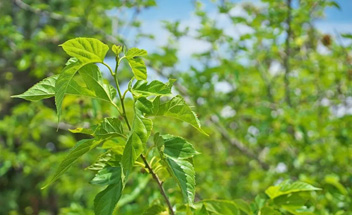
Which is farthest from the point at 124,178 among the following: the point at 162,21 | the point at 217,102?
the point at 162,21

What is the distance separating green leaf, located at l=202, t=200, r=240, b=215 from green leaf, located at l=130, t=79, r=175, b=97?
1.12ft

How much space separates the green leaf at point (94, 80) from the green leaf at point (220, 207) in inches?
15.2

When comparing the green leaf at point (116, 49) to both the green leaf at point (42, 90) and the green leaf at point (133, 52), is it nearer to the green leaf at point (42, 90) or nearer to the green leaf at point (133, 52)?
the green leaf at point (133, 52)

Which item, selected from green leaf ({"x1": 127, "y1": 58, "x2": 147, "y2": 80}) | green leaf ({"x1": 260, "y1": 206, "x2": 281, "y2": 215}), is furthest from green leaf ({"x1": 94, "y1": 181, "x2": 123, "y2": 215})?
green leaf ({"x1": 260, "y1": 206, "x2": 281, "y2": 215})

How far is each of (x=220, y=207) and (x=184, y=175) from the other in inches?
10.0

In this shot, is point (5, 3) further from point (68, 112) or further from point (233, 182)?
point (68, 112)

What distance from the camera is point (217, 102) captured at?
421cm

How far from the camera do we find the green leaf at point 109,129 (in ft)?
2.98

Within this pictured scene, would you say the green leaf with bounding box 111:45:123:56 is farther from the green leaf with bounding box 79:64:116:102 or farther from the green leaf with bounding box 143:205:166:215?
the green leaf with bounding box 143:205:166:215

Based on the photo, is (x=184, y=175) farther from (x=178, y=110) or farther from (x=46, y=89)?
(x=46, y=89)

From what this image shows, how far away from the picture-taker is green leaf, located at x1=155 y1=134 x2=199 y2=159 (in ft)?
3.00

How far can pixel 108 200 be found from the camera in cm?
85

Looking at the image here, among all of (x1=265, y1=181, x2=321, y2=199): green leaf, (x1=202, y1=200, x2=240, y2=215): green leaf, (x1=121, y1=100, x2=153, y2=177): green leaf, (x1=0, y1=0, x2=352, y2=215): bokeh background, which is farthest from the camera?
(x1=0, y1=0, x2=352, y2=215): bokeh background

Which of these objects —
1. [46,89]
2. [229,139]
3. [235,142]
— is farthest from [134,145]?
[235,142]
